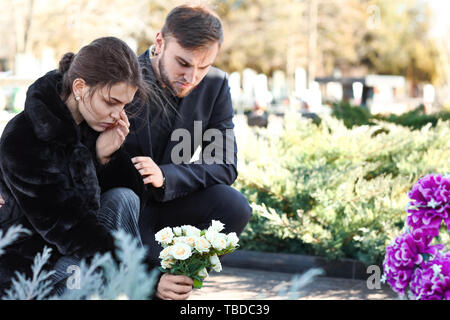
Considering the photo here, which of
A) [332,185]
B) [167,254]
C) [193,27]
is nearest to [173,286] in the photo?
[167,254]

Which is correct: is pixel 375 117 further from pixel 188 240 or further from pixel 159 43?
pixel 188 240

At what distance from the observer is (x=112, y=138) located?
9.29 ft

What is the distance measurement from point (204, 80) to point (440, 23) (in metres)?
22.8

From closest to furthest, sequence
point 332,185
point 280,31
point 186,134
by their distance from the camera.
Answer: point 186,134 → point 332,185 → point 280,31

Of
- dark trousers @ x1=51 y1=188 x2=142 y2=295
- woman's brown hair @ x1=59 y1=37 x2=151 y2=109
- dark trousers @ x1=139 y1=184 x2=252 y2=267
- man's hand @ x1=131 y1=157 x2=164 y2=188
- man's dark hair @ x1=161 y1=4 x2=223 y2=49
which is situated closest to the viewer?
woman's brown hair @ x1=59 y1=37 x2=151 y2=109

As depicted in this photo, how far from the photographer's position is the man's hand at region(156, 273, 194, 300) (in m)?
2.48

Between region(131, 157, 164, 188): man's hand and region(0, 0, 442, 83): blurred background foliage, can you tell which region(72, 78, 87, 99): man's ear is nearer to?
region(131, 157, 164, 188): man's hand

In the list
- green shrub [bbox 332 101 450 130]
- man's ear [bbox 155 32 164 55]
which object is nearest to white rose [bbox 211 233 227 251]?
man's ear [bbox 155 32 164 55]

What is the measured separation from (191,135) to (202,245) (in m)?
1.32

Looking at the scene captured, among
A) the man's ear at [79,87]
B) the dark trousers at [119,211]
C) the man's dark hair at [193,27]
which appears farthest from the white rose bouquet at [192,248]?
the man's dark hair at [193,27]

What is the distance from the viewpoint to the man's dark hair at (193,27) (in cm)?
331

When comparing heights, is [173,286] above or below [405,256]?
below

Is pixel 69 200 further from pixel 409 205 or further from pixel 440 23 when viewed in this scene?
pixel 440 23

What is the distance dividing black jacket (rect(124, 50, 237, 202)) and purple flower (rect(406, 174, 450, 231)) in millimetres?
1271
